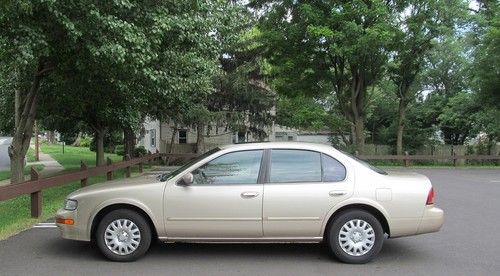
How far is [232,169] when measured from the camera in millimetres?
6949

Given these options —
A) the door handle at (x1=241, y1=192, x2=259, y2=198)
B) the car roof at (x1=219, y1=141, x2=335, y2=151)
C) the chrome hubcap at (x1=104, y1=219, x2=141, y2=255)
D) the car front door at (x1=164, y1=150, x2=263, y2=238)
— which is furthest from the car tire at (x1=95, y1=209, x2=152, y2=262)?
the car roof at (x1=219, y1=141, x2=335, y2=151)

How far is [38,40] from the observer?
32.0 ft

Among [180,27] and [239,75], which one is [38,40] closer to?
[180,27]

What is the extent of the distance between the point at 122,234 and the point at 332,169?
2.80 m

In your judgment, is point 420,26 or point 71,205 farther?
point 420,26

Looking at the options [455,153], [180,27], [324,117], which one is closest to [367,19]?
[324,117]

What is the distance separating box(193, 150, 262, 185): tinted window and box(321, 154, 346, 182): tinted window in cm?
85

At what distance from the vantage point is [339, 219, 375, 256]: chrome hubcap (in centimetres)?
675

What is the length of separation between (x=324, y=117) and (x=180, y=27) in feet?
73.6

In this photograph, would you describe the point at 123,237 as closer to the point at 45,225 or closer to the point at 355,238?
the point at 355,238

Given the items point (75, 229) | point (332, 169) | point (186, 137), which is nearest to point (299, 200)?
point (332, 169)

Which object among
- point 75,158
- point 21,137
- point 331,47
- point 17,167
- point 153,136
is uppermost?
A: point 331,47

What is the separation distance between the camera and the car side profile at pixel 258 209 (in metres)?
6.72

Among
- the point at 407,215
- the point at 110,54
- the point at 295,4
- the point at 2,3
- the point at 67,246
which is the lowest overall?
the point at 67,246
